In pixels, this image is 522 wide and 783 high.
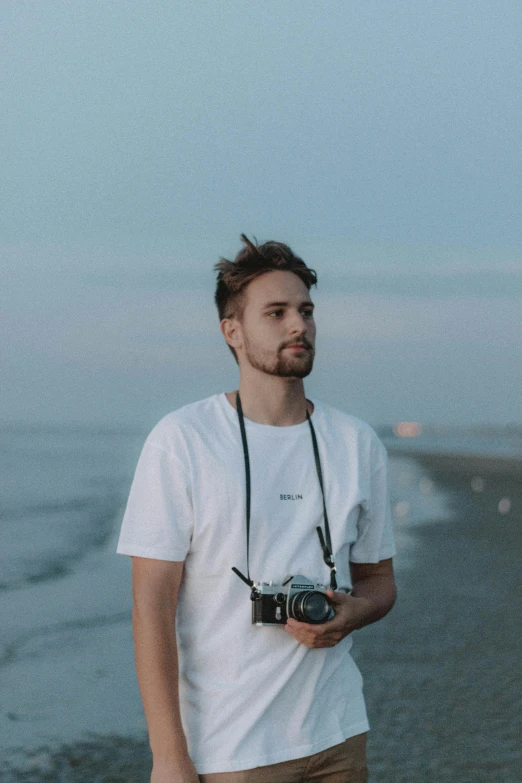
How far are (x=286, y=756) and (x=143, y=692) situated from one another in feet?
1.31

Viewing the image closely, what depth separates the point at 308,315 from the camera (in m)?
2.79

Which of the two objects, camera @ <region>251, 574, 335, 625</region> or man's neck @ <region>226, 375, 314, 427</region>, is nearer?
camera @ <region>251, 574, 335, 625</region>

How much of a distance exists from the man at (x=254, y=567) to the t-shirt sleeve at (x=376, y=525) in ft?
0.29

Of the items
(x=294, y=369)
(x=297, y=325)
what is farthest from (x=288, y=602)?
(x=297, y=325)

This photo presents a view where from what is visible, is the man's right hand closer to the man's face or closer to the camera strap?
the camera strap

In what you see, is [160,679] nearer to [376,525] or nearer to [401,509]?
[376,525]

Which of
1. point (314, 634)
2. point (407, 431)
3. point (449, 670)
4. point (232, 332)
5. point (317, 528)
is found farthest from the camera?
point (407, 431)

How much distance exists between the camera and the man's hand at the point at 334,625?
252cm

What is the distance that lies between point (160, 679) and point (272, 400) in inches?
31.2

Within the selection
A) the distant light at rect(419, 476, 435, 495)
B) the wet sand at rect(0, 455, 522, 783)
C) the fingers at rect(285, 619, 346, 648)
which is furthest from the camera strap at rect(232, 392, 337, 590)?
the distant light at rect(419, 476, 435, 495)

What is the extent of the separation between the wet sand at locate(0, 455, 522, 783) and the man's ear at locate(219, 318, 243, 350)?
3514 mm

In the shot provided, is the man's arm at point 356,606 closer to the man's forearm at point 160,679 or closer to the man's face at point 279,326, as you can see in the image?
the man's forearm at point 160,679

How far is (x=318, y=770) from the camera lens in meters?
2.61

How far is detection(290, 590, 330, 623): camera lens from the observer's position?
247 cm
